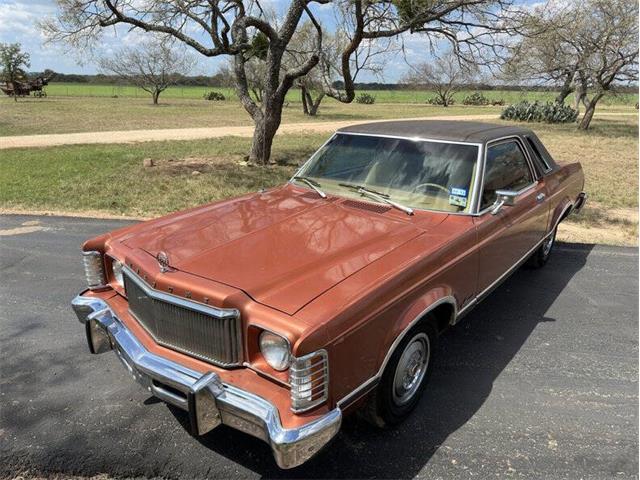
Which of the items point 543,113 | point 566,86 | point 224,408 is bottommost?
point 224,408

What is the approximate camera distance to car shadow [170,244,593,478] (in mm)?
2627

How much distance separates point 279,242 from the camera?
2.90 m

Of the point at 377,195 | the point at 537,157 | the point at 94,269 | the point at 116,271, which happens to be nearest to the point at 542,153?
the point at 537,157

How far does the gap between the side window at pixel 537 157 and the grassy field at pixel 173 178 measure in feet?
7.89

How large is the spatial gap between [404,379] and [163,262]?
1.52 meters

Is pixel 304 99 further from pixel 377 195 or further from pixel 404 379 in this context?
pixel 404 379

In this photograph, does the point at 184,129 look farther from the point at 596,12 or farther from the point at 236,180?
the point at 596,12

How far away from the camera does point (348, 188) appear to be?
378 cm

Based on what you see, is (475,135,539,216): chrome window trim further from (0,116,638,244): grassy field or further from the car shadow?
(0,116,638,244): grassy field

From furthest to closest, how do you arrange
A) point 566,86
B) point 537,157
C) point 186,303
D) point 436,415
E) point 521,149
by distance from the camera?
point 566,86 < point 537,157 < point 521,149 < point 436,415 < point 186,303

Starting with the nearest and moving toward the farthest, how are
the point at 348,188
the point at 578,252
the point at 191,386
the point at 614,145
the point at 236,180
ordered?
1. the point at 191,386
2. the point at 348,188
3. the point at 578,252
4. the point at 236,180
5. the point at 614,145

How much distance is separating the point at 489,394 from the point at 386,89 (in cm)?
9918

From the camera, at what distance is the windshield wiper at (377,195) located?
3.40 metres

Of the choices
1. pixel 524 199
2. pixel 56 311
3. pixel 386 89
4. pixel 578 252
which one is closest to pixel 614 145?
pixel 578 252
